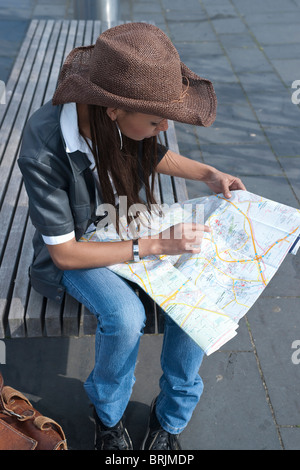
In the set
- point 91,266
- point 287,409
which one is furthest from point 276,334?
point 91,266

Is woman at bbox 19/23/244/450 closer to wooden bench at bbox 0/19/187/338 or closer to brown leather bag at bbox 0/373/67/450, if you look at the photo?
wooden bench at bbox 0/19/187/338

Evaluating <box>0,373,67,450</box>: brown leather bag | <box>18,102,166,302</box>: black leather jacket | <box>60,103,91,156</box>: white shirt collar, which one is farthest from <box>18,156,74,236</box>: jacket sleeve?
<box>0,373,67,450</box>: brown leather bag

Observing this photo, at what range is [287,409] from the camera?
257 centimetres

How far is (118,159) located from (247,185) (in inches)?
84.4

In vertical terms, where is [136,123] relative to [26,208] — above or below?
above

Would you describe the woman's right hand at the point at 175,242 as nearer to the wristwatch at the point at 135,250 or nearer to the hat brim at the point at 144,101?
the wristwatch at the point at 135,250

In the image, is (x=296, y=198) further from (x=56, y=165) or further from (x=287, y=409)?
(x=56, y=165)

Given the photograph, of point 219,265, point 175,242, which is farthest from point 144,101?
point 219,265

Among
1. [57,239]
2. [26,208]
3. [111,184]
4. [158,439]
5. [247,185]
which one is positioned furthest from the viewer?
[247,185]

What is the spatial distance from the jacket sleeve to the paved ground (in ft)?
3.31

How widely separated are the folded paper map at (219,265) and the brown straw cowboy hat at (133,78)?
591 millimetres

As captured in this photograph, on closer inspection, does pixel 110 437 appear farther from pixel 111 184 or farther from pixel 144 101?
pixel 144 101

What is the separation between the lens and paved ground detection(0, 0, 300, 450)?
8.37 ft

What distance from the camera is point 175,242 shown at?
7.25 ft
